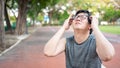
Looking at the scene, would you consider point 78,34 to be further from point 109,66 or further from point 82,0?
point 82,0

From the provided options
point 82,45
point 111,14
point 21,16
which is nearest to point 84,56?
point 82,45

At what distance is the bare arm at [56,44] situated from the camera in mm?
3570

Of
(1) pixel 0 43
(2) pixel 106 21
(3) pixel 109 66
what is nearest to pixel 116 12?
(2) pixel 106 21

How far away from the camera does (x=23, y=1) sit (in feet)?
111

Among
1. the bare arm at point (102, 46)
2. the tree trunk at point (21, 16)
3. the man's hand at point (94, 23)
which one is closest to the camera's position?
the bare arm at point (102, 46)

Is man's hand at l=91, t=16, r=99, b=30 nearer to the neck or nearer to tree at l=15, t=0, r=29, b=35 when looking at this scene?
the neck

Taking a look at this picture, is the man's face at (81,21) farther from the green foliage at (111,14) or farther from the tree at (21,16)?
the green foliage at (111,14)

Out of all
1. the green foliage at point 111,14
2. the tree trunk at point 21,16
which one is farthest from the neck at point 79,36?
the green foliage at point 111,14

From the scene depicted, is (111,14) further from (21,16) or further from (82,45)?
(82,45)

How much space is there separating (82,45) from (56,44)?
27cm

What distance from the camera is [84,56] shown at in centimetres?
344

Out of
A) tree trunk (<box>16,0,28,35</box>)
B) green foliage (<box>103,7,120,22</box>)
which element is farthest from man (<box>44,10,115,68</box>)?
green foliage (<box>103,7,120,22</box>)

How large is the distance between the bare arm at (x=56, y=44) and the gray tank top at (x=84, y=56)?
5.6 inches

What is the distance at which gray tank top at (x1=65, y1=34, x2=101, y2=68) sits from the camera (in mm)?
3434
